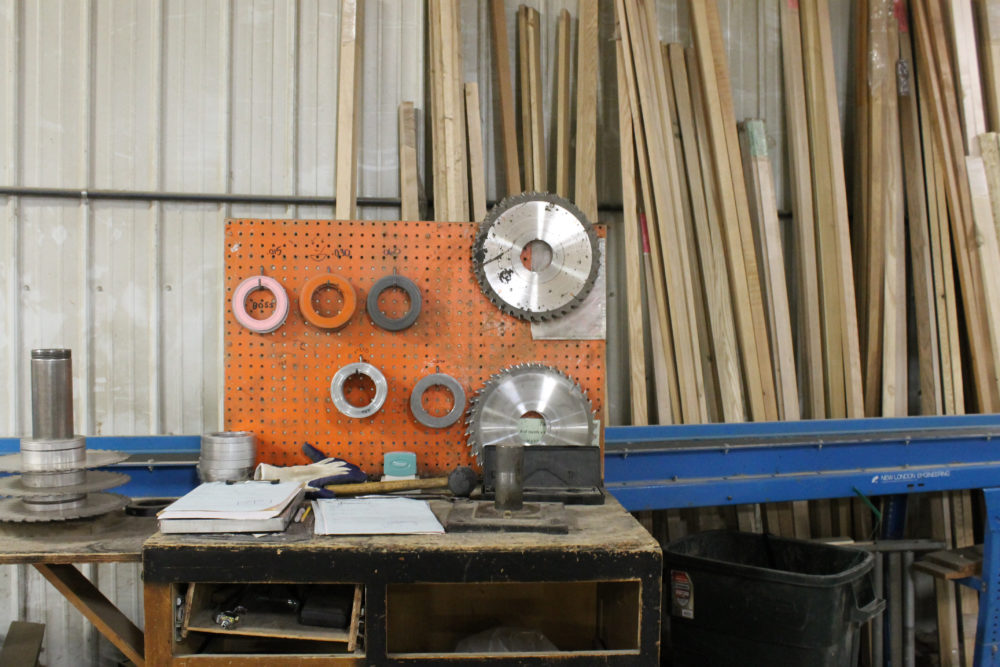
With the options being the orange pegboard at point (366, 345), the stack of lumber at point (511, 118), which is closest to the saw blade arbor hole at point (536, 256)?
the orange pegboard at point (366, 345)

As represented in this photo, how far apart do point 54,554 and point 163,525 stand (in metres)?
0.19

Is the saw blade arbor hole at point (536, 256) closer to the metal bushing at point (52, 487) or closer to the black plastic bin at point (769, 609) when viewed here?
A: the black plastic bin at point (769, 609)

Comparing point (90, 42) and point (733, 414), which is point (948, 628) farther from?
point (90, 42)

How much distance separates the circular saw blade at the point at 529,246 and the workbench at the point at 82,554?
961 millimetres

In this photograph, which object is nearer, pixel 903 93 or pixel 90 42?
pixel 90 42

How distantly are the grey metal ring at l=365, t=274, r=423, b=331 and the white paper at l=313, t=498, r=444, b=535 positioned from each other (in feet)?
1.48

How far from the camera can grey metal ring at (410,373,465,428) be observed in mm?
1712

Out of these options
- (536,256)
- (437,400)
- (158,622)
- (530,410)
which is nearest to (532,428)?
(530,410)

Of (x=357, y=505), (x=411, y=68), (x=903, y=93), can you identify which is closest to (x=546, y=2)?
(x=411, y=68)

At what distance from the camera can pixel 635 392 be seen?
7.89ft

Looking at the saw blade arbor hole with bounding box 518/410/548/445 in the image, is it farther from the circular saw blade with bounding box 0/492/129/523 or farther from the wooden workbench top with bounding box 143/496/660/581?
the circular saw blade with bounding box 0/492/129/523

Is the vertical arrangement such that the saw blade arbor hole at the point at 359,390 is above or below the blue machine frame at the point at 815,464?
above

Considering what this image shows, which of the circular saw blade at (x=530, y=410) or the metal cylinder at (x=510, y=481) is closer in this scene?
the metal cylinder at (x=510, y=481)

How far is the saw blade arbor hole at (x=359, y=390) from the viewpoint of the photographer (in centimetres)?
174
